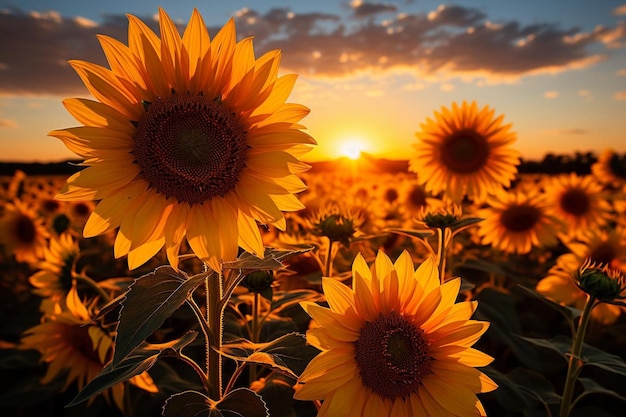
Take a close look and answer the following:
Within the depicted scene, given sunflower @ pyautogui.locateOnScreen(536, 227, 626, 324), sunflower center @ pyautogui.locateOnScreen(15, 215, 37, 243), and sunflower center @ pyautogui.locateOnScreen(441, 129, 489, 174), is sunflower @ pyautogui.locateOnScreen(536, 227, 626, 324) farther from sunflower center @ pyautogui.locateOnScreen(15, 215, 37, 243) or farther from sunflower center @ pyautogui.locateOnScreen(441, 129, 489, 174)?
sunflower center @ pyautogui.locateOnScreen(15, 215, 37, 243)

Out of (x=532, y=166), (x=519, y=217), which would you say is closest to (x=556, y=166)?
(x=532, y=166)

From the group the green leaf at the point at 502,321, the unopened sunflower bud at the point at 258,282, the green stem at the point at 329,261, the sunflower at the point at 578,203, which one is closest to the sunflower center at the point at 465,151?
the sunflower at the point at 578,203

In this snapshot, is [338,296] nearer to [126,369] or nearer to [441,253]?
[126,369]

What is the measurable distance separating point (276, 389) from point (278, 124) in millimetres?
1105

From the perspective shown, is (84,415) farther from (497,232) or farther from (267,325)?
(497,232)

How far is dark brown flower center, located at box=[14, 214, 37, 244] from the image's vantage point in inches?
265

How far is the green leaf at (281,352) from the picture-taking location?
1599mm

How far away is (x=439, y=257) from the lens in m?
2.38

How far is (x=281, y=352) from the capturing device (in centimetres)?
173

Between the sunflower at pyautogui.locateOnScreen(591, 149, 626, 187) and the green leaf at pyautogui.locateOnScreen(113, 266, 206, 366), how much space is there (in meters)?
9.56

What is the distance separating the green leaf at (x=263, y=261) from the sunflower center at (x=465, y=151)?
140 inches

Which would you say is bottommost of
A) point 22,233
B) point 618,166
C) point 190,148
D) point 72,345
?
point 22,233

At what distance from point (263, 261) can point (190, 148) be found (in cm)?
50

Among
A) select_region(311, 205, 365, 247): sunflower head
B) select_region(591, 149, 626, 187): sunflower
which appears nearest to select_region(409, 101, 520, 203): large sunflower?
select_region(311, 205, 365, 247): sunflower head
